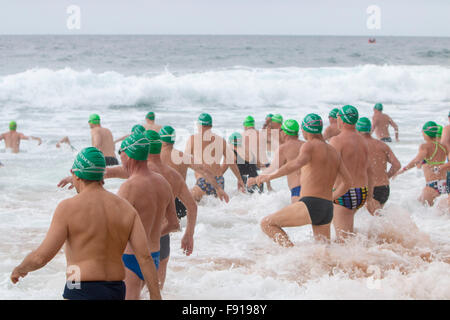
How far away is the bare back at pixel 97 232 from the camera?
301cm

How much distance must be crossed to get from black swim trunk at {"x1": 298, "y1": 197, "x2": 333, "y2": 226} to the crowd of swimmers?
1cm

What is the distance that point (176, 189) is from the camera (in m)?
4.61

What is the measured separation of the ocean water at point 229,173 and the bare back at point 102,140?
4.04 feet

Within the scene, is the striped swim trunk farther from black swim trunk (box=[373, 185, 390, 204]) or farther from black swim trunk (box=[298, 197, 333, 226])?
black swim trunk (box=[373, 185, 390, 204])

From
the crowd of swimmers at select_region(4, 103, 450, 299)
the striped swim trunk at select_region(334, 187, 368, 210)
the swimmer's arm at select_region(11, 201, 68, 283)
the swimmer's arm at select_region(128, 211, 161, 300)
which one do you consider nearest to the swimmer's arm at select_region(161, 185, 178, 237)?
the crowd of swimmers at select_region(4, 103, 450, 299)

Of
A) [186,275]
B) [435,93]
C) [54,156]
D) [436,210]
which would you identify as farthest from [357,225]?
[435,93]

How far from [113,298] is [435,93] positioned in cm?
3185

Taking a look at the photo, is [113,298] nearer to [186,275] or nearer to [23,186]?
[186,275]

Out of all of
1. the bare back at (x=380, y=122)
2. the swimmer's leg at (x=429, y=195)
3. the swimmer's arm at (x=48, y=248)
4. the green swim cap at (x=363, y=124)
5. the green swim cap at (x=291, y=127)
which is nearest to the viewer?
the swimmer's arm at (x=48, y=248)

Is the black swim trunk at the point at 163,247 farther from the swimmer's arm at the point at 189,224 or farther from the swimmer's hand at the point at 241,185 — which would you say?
the swimmer's hand at the point at 241,185

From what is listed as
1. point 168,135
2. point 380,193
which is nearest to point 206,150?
point 168,135

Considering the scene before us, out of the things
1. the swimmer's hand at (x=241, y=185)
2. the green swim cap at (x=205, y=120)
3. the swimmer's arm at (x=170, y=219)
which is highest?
the green swim cap at (x=205, y=120)

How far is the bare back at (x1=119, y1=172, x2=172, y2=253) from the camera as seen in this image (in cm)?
381

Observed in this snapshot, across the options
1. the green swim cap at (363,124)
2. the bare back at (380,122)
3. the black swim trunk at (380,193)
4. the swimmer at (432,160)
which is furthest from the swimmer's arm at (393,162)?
the bare back at (380,122)
